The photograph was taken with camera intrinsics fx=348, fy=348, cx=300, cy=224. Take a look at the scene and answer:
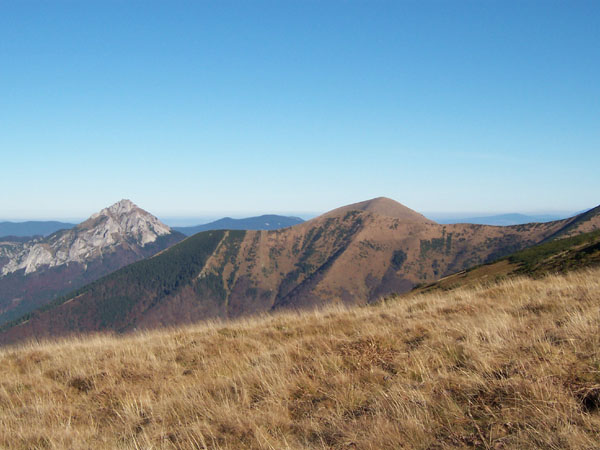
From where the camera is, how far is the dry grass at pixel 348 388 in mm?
3947

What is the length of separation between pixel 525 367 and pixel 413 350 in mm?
1929

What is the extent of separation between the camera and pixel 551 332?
6207mm

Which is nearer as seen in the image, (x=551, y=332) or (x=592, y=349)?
(x=592, y=349)

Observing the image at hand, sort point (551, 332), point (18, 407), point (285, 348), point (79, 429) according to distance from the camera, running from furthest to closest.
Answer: point (285, 348)
point (18, 407)
point (551, 332)
point (79, 429)

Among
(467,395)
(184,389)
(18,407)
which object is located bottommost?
(18,407)

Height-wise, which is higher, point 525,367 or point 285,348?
point 525,367

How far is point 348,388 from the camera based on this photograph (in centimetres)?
532

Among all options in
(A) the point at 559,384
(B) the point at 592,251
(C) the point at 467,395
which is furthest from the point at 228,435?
(B) the point at 592,251

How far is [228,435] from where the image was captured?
4527 millimetres

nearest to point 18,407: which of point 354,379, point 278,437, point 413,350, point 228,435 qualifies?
point 228,435

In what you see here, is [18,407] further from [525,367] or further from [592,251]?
[592,251]

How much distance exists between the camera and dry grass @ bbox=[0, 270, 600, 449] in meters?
3.95

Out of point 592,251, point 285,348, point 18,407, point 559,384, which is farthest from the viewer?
point 592,251

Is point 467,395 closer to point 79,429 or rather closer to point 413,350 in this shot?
point 413,350
